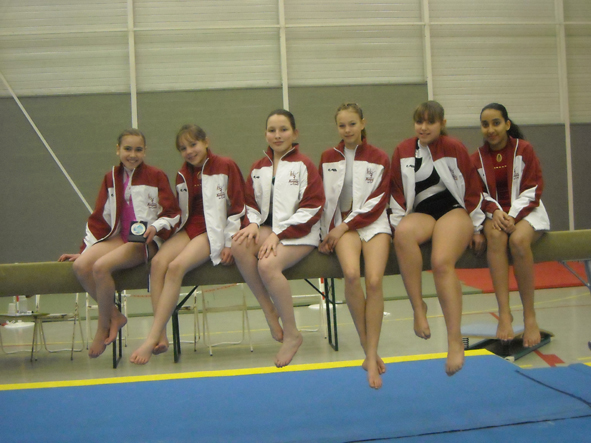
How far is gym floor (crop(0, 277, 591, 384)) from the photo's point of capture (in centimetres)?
627

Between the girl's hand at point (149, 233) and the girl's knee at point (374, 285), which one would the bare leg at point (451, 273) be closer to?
the girl's knee at point (374, 285)

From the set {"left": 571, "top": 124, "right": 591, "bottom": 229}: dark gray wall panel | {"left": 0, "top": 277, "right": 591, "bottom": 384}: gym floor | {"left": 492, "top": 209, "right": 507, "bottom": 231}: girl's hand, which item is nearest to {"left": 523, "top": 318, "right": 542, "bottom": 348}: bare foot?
{"left": 492, "top": 209, "right": 507, "bottom": 231}: girl's hand

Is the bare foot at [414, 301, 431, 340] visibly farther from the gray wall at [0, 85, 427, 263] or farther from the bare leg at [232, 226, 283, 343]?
the gray wall at [0, 85, 427, 263]

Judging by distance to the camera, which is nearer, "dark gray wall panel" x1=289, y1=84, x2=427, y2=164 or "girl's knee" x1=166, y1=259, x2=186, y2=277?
"girl's knee" x1=166, y1=259, x2=186, y2=277

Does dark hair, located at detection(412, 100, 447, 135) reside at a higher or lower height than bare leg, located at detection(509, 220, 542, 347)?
higher

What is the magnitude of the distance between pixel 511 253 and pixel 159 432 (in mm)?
2620

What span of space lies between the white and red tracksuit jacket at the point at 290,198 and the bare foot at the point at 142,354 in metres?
1.04

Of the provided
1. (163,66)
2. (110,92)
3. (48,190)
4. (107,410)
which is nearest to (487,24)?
(163,66)

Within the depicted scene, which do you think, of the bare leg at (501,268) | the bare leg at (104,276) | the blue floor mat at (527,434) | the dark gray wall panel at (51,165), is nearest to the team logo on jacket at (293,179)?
the bare leg at (104,276)

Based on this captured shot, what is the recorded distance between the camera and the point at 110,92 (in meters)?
9.95

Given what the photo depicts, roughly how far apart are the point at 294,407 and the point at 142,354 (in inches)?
46.2

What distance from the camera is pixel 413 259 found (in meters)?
3.40

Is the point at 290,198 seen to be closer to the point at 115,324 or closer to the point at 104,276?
the point at 104,276

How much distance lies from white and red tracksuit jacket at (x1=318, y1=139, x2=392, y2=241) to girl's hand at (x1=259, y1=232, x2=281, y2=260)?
1.29 ft
